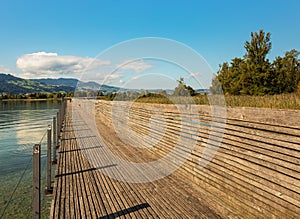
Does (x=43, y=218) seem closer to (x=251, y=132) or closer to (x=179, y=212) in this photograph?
(x=179, y=212)

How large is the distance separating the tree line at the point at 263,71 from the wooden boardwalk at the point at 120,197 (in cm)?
1821

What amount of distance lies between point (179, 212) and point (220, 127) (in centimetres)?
152

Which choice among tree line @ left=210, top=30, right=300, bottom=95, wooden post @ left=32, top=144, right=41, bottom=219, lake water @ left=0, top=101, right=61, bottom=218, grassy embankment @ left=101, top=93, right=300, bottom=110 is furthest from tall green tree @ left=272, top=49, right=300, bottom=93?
wooden post @ left=32, top=144, right=41, bottom=219

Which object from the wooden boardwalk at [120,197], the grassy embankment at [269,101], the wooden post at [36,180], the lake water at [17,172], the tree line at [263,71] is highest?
the tree line at [263,71]

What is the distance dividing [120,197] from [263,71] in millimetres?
21999

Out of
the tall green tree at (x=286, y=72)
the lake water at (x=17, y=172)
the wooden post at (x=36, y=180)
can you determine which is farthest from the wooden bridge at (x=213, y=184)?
the tall green tree at (x=286, y=72)

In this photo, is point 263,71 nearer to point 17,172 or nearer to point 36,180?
point 17,172

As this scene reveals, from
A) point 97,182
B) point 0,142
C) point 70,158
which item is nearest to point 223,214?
point 97,182

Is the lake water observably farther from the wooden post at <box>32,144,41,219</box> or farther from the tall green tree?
the tall green tree

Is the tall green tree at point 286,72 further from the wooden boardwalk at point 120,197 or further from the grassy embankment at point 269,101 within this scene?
the wooden boardwalk at point 120,197

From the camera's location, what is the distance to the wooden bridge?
258 cm

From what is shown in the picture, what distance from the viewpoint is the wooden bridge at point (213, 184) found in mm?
2578

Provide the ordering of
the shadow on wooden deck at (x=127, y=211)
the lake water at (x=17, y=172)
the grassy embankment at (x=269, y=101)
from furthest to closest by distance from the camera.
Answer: the lake water at (x=17, y=172) → the shadow on wooden deck at (x=127, y=211) → the grassy embankment at (x=269, y=101)

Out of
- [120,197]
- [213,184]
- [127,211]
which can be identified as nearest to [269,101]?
[213,184]
